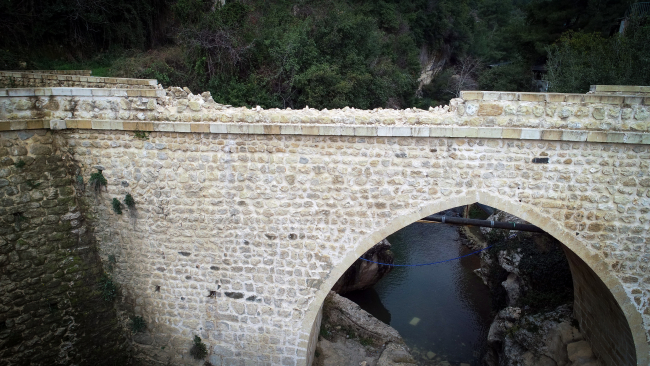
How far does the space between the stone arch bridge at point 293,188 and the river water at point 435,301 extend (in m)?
3.78

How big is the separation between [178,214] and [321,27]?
36.6 feet

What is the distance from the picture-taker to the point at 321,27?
15.1 m

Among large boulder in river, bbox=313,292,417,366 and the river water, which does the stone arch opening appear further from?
the river water

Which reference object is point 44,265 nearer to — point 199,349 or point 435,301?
point 199,349

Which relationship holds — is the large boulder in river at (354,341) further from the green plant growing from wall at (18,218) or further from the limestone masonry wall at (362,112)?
the green plant growing from wall at (18,218)

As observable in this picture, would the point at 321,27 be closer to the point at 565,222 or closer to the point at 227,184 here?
the point at 227,184

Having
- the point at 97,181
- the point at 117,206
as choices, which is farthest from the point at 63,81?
the point at 117,206

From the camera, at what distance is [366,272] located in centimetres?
1185

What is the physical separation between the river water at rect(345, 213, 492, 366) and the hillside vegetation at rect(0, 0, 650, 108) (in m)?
5.83

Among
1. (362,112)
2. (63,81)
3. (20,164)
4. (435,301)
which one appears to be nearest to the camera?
(362,112)

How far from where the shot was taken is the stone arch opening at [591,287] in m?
5.34

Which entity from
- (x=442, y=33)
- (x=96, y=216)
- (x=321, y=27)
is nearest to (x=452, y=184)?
(x=96, y=216)

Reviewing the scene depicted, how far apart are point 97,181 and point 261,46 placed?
9.56m

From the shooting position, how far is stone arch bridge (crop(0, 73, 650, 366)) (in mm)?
5152
